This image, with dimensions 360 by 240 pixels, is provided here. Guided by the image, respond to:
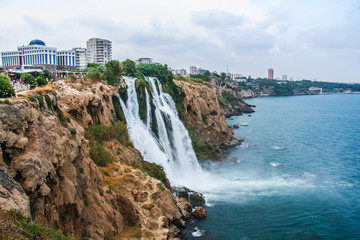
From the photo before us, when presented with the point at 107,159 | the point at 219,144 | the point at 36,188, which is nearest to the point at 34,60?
the point at 219,144

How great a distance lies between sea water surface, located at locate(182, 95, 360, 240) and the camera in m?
28.9

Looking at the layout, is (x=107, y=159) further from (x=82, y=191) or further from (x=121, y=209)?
(x=82, y=191)

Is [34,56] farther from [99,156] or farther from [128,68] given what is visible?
[99,156]

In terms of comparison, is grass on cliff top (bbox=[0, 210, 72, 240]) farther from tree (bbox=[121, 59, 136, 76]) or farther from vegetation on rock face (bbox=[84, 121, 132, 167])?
tree (bbox=[121, 59, 136, 76])

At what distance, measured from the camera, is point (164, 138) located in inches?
1785

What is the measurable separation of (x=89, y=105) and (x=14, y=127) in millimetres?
17943

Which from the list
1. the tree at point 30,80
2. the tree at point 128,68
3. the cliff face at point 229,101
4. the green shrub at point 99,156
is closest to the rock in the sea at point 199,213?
the green shrub at point 99,156

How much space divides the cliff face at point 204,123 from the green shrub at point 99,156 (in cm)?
2497

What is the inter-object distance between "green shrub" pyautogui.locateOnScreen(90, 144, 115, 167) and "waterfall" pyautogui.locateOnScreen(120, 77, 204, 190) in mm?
9796

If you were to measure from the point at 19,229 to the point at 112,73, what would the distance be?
36.3 m

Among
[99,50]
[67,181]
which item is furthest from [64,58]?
[67,181]

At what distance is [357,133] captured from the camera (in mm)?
74438

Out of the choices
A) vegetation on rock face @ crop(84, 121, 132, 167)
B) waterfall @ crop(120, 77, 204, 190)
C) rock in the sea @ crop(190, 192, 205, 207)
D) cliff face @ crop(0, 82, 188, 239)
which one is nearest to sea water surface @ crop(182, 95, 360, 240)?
rock in the sea @ crop(190, 192, 205, 207)

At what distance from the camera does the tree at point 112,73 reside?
4394 centimetres
